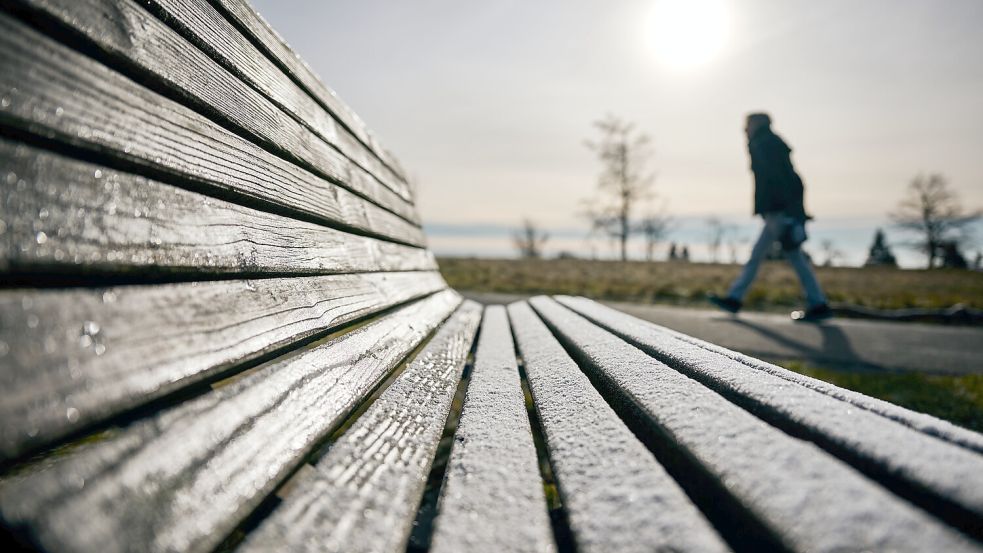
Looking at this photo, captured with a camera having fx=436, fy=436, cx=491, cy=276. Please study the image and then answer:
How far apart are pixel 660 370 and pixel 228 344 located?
851 mm

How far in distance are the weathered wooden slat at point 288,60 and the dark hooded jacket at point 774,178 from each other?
15.2 feet

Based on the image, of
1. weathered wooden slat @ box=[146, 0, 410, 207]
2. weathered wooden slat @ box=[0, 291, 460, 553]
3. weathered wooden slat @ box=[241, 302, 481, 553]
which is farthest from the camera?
weathered wooden slat @ box=[146, 0, 410, 207]

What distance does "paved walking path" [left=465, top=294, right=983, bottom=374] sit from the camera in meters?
3.29

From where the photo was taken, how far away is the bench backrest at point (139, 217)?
0.46m

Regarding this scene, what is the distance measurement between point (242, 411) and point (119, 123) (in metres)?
0.45

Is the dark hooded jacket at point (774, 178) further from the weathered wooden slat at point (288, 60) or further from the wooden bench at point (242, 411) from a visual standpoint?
the wooden bench at point (242, 411)

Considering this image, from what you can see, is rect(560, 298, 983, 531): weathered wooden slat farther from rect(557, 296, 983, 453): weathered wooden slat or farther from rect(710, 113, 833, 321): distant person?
rect(710, 113, 833, 321): distant person

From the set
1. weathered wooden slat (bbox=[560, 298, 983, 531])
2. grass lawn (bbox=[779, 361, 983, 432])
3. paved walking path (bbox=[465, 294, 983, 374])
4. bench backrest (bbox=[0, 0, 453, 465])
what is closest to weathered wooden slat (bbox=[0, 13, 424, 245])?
bench backrest (bbox=[0, 0, 453, 465])

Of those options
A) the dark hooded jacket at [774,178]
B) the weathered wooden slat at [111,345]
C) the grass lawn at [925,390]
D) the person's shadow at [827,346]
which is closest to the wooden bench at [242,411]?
the weathered wooden slat at [111,345]

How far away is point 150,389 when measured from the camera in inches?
20.6

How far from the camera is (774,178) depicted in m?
4.85

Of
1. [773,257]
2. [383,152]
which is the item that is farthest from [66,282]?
[773,257]

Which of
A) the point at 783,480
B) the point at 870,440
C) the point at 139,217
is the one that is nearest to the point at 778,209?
the point at 870,440

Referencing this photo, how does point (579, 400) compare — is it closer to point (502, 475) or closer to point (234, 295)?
point (502, 475)
